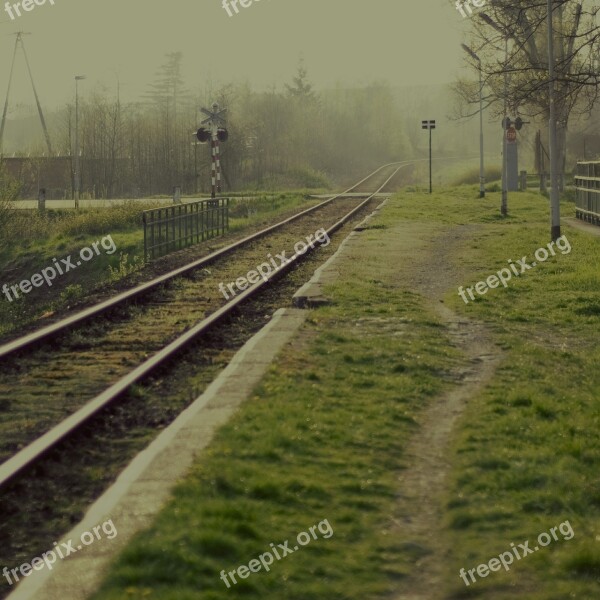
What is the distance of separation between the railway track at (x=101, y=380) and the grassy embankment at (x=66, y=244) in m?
6.41

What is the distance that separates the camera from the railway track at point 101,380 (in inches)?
265

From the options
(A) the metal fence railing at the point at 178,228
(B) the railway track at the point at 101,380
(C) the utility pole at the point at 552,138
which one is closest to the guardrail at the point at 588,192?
(C) the utility pole at the point at 552,138

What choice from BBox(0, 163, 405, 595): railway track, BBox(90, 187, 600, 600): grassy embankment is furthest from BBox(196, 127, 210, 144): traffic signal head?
BBox(90, 187, 600, 600): grassy embankment

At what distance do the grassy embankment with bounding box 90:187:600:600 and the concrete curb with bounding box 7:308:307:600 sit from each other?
0.35 ft

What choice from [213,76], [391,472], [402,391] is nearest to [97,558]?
[391,472]

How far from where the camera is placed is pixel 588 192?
1172 inches

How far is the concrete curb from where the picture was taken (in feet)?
16.4

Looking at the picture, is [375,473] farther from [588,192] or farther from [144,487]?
[588,192]

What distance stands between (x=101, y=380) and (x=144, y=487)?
152 inches

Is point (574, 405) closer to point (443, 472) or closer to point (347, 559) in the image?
point (443, 472)

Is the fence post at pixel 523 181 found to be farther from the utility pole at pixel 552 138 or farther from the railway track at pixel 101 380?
the railway track at pixel 101 380

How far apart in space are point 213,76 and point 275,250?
96.0 meters

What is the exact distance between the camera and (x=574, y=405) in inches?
341

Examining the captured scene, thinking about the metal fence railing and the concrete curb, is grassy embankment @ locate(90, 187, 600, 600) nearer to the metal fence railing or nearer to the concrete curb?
the concrete curb
